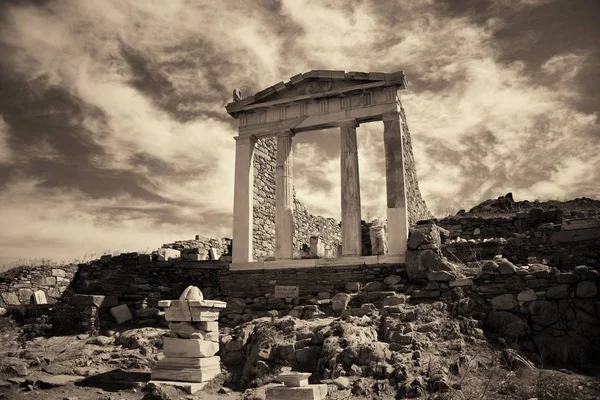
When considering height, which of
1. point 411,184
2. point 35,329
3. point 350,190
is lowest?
point 35,329

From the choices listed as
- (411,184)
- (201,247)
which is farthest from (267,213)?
(411,184)

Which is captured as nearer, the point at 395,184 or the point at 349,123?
the point at 395,184

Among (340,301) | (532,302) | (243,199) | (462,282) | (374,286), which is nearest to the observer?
(532,302)

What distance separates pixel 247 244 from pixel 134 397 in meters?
6.24

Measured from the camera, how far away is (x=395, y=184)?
41.4 ft

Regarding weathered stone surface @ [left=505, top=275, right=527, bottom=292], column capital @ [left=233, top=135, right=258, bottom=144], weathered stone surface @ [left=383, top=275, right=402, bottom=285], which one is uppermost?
column capital @ [left=233, top=135, right=258, bottom=144]

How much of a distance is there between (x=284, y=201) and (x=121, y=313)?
202 inches

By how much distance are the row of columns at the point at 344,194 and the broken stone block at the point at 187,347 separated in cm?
471

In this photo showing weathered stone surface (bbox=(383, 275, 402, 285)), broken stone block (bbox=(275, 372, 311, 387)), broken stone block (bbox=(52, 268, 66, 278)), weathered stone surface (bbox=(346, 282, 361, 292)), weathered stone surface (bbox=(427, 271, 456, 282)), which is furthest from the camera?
broken stone block (bbox=(52, 268, 66, 278))

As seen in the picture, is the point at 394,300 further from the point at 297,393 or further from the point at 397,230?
the point at 297,393

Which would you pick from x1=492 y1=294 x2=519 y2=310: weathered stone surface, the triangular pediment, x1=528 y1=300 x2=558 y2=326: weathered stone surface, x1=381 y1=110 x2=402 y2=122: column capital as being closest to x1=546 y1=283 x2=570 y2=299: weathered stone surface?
x1=528 y1=300 x2=558 y2=326: weathered stone surface

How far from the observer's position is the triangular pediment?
1327cm

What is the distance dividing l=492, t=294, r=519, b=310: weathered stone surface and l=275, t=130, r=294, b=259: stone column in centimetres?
561

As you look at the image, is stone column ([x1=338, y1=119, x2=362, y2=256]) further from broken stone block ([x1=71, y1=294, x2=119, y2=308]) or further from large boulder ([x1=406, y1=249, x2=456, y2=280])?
broken stone block ([x1=71, y1=294, x2=119, y2=308])
